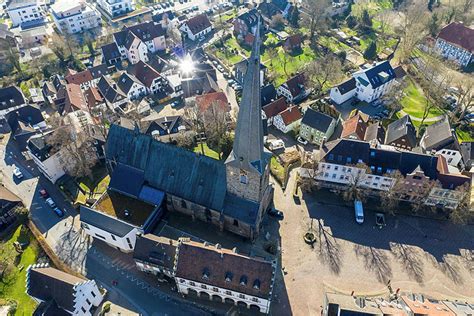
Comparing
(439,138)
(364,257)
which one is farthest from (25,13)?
(439,138)

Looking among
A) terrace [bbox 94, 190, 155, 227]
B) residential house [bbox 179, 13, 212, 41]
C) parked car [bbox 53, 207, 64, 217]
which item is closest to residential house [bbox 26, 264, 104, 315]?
terrace [bbox 94, 190, 155, 227]

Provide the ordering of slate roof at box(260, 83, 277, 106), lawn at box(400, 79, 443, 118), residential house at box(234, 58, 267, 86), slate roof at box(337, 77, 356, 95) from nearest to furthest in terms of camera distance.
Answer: slate roof at box(260, 83, 277, 106)
lawn at box(400, 79, 443, 118)
slate roof at box(337, 77, 356, 95)
residential house at box(234, 58, 267, 86)

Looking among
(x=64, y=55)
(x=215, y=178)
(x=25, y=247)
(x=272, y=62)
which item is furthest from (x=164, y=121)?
(x=64, y=55)

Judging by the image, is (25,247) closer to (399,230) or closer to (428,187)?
(399,230)

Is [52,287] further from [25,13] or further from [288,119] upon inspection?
[25,13]

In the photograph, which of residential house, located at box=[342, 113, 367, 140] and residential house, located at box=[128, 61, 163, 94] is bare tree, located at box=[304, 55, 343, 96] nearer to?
residential house, located at box=[342, 113, 367, 140]

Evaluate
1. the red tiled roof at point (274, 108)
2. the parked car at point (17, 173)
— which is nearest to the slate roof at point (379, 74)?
the red tiled roof at point (274, 108)
